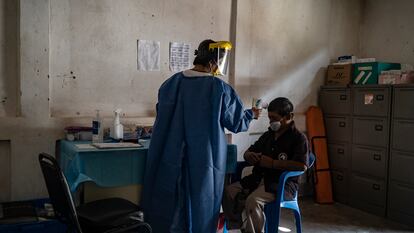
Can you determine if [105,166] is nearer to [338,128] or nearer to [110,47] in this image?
[110,47]

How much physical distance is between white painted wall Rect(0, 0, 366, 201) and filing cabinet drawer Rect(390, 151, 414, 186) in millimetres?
1082

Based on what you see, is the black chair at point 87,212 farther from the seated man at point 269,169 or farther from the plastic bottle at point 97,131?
the seated man at point 269,169

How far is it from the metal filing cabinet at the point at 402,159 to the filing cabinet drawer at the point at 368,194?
0.08 meters

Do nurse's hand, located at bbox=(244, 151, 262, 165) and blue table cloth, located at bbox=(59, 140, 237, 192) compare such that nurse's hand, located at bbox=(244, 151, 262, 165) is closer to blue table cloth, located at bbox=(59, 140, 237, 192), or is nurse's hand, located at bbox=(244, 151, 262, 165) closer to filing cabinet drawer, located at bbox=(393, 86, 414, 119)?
blue table cloth, located at bbox=(59, 140, 237, 192)

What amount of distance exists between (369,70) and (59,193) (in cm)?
343

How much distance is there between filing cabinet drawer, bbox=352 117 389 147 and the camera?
12.2 ft

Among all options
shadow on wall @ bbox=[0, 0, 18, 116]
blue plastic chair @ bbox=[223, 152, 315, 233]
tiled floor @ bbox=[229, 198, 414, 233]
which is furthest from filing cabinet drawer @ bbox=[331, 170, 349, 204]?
shadow on wall @ bbox=[0, 0, 18, 116]

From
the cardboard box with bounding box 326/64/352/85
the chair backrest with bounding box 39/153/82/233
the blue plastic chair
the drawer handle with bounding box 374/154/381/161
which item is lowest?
the blue plastic chair

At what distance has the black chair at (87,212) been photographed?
1.70 meters

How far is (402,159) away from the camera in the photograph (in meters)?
3.57

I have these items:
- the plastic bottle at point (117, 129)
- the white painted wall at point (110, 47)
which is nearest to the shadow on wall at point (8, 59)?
the white painted wall at point (110, 47)

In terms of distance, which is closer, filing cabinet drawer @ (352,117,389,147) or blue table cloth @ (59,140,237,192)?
blue table cloth @ (59,140,237,192)

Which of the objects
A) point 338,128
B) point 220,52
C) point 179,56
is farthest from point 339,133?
point 220,52

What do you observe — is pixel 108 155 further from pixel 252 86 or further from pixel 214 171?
pixel 252 86
